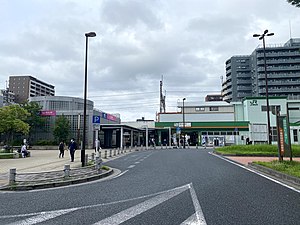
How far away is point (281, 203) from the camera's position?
→ 233 inches

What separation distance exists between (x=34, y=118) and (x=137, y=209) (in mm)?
40017

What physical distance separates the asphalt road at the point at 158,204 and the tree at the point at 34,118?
3615 centimetres

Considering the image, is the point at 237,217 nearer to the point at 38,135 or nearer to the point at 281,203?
the point at 281,203

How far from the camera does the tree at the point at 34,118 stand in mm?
41188

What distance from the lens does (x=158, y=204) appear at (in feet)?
19.4

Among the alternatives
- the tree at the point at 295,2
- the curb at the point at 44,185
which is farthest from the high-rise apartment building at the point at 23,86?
the tree at the point at 295,2

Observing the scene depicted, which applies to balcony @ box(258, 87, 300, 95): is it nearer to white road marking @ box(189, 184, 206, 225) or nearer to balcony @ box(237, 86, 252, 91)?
balcony @ box(237, 86, 252, 91)

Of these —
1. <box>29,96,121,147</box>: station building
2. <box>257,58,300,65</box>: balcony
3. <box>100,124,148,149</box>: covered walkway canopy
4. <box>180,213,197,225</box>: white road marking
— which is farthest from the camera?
<box>257,58,300,65</box>: balcony

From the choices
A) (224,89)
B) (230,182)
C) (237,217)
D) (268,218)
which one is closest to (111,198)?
(237,217)

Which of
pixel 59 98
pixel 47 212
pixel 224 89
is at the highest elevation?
pixel 224 89

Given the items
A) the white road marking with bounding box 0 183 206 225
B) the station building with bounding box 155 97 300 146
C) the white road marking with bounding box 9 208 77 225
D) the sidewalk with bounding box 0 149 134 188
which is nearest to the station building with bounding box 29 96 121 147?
the station building with bounding box 155 97 300 146

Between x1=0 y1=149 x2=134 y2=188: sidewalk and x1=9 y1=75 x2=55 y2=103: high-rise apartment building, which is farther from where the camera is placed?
x1=9 y1=75 x2=55 y2=103: high-rise apartment building

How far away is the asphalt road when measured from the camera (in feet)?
15.9

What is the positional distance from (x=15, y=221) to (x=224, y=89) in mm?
97455
